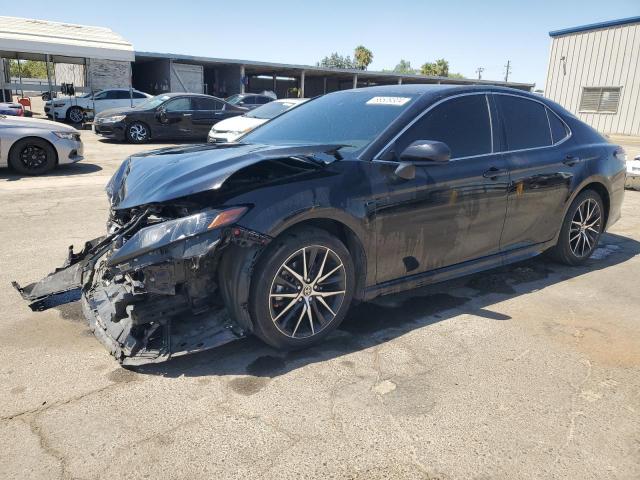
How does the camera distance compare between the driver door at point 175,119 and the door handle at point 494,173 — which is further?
the driver door at point 175,119

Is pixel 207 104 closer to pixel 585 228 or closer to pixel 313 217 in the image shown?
pixel 585 228

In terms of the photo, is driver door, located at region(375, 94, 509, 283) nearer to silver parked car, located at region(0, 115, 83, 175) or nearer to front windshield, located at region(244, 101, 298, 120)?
silver parked car, located at region(0, 115, 83, 175)

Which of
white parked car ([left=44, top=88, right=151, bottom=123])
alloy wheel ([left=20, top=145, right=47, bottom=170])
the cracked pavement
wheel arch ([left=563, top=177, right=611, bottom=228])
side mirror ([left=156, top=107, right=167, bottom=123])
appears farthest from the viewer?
white parked car ([left=44, top=88, right=151, bottom=123])

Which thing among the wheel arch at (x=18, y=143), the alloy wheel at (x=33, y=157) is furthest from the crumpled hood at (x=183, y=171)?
the alloy wheel at (x=33, y=157)

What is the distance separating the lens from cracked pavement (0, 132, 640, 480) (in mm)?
2295

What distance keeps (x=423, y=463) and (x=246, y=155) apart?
1.97 metres

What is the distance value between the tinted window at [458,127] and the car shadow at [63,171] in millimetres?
8277

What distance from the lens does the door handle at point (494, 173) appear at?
3.95 meters

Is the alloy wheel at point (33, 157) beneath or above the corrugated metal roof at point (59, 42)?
beneath

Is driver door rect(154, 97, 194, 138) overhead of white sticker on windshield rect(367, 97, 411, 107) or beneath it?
beneath

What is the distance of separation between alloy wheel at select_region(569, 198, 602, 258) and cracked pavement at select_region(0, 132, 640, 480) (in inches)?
36.1

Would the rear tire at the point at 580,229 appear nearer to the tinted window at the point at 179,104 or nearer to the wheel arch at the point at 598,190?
the wheel arch at the point at 598,190

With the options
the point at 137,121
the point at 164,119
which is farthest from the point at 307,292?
the point at 164,119

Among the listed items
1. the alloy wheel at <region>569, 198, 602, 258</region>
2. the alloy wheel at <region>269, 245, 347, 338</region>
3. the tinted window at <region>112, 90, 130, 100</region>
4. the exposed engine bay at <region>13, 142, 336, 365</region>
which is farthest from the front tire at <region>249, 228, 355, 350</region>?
the tinted window at <region>112, 90, 130, 100</region>
